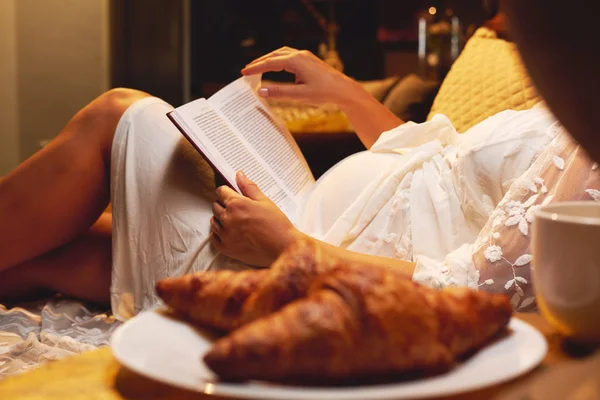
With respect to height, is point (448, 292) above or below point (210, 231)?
above

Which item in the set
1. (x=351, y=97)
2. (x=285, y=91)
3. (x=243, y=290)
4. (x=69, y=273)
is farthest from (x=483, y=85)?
(x=243, y=290)

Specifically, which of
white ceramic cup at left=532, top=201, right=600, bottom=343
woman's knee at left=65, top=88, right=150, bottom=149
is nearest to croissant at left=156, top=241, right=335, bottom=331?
white ceramic cup at left=532, top=201, right=600, bottom=343

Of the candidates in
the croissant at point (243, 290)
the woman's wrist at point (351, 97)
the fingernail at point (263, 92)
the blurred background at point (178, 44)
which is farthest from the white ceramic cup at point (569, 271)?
the blurred background at point (178, 44)

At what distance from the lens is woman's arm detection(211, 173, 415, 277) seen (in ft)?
3.89

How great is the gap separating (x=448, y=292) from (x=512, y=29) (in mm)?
205

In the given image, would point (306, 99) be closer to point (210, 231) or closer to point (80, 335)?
point (210, 231)

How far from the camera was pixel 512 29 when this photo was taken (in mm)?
336

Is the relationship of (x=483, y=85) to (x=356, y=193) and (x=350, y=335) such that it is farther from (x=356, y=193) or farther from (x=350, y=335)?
(x=350, y=335)

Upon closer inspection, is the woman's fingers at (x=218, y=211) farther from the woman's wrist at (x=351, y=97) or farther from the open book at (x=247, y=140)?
the woman's wrist at (x=351, y=97)

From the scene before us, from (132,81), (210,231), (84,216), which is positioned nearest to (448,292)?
(210,231)

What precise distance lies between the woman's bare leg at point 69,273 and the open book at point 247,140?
350 mm

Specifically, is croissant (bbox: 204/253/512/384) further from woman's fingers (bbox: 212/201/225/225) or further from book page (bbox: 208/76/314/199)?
book page (bbox: 208/76/314/199)

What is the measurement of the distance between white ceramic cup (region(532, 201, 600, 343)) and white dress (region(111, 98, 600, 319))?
610mm

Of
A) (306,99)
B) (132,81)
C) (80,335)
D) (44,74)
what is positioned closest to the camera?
(80,335)
